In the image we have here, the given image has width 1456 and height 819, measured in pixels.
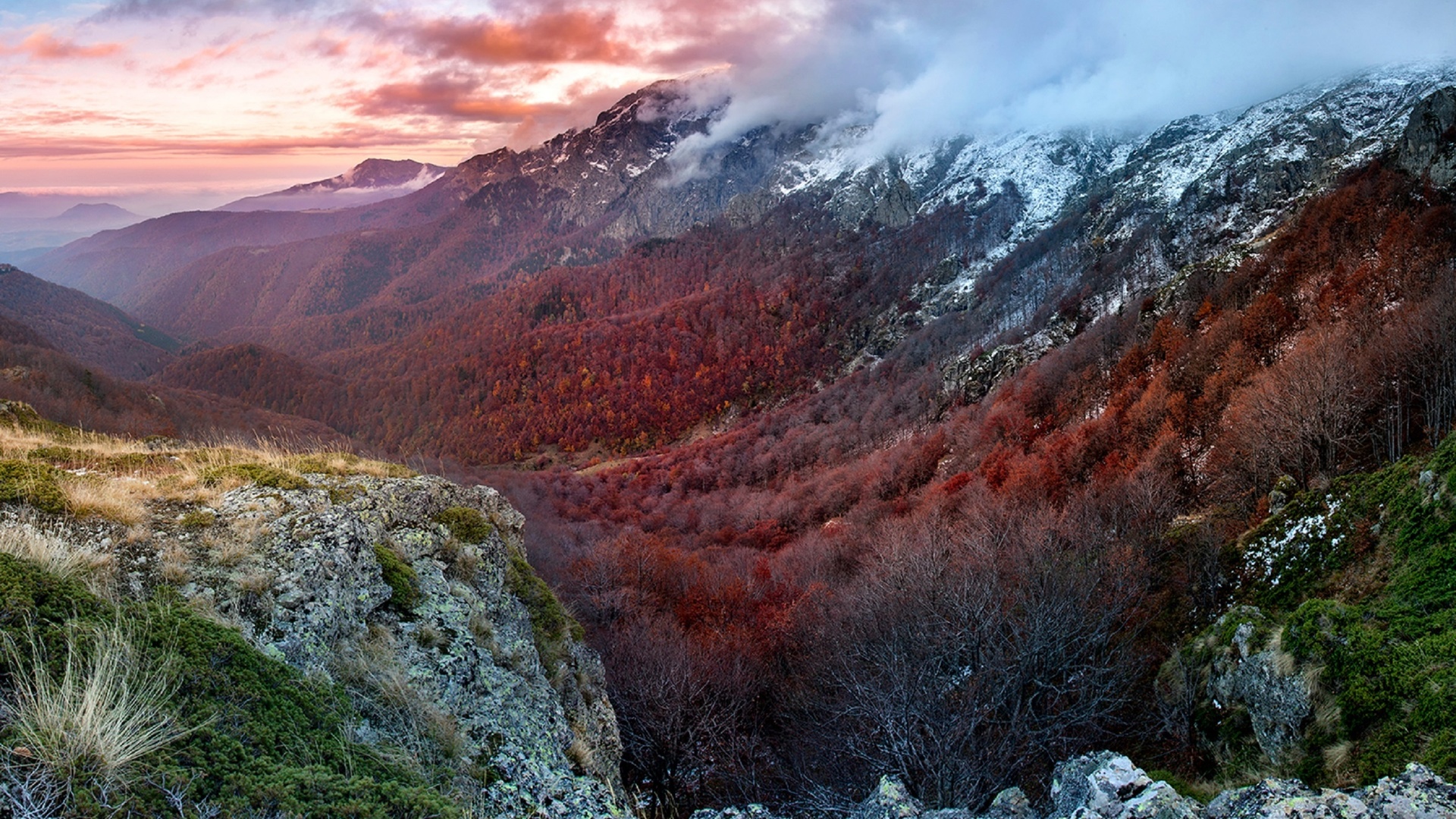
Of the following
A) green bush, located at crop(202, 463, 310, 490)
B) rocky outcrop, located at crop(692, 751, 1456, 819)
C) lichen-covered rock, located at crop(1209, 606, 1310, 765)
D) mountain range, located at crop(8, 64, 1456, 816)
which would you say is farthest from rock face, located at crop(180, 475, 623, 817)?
lichen-covered rock, located at crop(1209, 606, 1310, 765)

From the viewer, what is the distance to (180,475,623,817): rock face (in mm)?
7062

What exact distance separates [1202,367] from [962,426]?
2885 centimetres

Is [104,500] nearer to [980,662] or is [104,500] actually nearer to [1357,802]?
[1357,802]

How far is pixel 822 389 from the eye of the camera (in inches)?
6280

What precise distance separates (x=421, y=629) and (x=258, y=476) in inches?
153

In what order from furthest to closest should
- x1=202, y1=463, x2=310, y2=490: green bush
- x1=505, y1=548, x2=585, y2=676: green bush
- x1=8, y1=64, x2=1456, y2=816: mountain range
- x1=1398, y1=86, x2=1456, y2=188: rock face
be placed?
x1=1398, y1=86, x2=1456, y2=188: rock face, x1=8, y1=64, x2=1456, y2=816: mountain range, x1=505, y1=548, x2=585, y2=676: green bush, x1=202, y1=463, x2=310, y2=490: green bush

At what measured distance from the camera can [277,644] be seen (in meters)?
7.03

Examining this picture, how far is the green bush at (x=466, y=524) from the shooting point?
1234cm

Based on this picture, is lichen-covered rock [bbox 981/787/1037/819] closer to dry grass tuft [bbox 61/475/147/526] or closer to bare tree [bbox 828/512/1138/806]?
bare tree [bbox 828/512/1138/806]

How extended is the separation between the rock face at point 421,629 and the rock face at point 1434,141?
239 feet

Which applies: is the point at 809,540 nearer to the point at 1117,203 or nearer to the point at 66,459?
the point at 66,459

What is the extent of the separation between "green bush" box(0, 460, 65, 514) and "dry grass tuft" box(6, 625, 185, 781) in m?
4.24

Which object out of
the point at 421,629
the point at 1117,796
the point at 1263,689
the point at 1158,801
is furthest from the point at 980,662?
the point at 421,629

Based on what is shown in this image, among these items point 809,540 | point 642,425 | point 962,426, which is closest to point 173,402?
point 642,425
